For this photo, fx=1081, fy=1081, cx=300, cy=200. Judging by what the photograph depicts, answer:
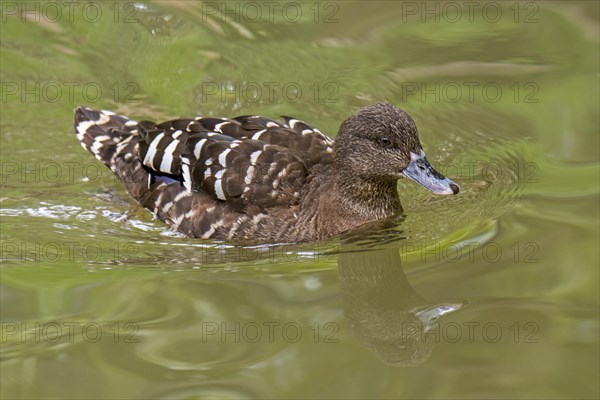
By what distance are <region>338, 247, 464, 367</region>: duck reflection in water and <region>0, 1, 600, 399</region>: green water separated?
0.02 metres

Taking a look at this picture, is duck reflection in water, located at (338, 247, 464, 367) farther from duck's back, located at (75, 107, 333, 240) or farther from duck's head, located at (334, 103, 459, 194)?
duck's back, located at (75, 107, 333, 240)

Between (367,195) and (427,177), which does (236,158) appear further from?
(427,177)

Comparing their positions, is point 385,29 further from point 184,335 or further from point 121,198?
point 184,335

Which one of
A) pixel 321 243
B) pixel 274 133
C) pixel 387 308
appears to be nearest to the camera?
pixel 387 308

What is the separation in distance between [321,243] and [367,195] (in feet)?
1.86

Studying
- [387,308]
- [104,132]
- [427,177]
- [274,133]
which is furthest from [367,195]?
[104,132]

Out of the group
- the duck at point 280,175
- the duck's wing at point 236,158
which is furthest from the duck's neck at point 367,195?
the duck's wing at point 236,158

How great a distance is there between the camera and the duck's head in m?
8.10

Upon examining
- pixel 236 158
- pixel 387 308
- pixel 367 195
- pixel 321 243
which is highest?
pixel 236 158

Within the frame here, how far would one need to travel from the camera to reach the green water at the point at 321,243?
21.5ft

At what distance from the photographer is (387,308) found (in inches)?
290

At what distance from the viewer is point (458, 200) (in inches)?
349

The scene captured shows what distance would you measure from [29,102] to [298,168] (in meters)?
3.41

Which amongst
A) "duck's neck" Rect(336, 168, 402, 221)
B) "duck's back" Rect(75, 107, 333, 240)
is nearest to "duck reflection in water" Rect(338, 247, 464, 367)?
"duck's neck" Rect(336, 168, 402, 221)
